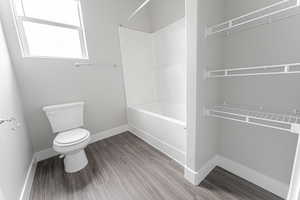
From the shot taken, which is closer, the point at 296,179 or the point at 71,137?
the point at 296,179

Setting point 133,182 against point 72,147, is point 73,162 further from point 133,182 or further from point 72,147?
point 133,182

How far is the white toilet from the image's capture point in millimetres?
1491

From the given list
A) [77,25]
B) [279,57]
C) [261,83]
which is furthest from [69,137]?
[279,57]

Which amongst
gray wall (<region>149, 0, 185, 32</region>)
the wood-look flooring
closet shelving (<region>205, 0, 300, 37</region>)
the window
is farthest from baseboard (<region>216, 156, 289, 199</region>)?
the window

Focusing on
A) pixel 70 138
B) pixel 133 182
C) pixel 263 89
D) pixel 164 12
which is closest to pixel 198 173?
pixel 133 182

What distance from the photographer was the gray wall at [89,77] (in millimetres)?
1719

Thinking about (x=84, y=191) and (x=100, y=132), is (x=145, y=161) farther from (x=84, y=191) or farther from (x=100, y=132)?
(x=100, y=132)

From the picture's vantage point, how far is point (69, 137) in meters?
1.61

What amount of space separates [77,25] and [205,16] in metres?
1.99

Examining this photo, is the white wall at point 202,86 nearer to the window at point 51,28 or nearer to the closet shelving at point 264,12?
the closet shelving at point 264,12

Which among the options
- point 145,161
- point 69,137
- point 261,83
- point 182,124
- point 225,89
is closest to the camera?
point 261,83

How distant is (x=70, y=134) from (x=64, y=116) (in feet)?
1.01

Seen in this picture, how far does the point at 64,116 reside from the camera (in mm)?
1821

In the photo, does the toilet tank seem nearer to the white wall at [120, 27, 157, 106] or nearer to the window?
the window
